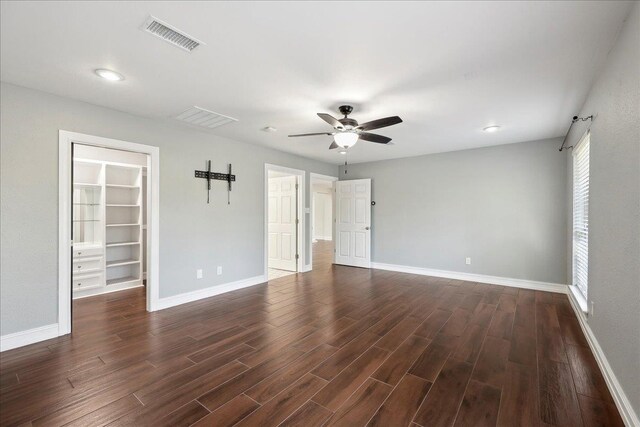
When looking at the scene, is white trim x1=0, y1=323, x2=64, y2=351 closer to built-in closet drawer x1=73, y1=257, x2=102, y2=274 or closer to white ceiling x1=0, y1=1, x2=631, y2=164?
built-in closet drawer x1=73, y1=257, x2=102, y2=274

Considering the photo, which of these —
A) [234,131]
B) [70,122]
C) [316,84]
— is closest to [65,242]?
[70,122]

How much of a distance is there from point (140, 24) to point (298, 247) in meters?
4.83

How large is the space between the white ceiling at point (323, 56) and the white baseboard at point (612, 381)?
7.84 ft

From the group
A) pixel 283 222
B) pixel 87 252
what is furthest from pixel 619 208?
pixel 87 252

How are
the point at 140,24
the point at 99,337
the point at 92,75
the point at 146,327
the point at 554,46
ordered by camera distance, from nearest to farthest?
the point at 140,24 → the point at 554,46 → the point at 92,75 → the point at 99,337 → the point at 146,327

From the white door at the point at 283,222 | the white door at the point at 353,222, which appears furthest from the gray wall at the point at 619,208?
the white door at the point at 283,222

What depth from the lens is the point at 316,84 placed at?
273 centimetres

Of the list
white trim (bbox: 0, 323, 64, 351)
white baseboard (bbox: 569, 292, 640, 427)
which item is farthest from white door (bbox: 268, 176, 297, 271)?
white baseboard (bbox: 569, 292, 640, 427)

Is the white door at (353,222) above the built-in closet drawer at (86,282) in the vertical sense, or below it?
above

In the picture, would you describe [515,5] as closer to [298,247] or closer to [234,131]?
[234,131]

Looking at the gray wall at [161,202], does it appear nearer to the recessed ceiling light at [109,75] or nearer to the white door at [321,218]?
the recessed ceiling light at [109,75]

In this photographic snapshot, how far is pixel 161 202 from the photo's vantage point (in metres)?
3.85

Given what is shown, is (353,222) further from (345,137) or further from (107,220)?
(107,220)

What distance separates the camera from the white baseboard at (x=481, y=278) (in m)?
4.69
